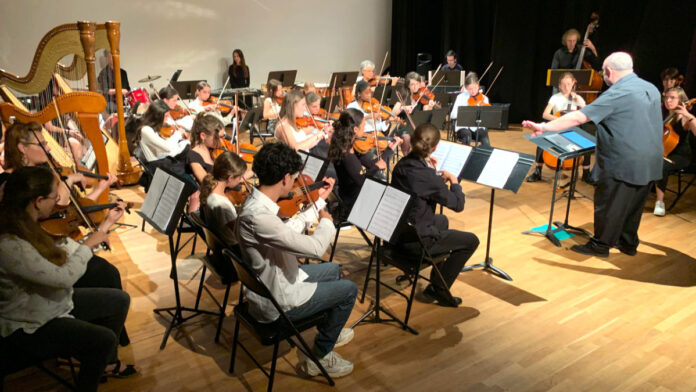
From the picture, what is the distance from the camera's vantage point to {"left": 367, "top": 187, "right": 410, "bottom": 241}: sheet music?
9.14 feet

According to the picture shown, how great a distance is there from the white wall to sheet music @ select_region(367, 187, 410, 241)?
794 cm

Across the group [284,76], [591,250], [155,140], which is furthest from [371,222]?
[284,76]

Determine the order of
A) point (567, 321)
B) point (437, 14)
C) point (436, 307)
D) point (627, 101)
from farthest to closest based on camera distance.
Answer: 1. point (437, 14)
2. point (627, 101)
3. point (436, 307)
4. point (567, 321)

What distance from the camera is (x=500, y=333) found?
3229 millimetres

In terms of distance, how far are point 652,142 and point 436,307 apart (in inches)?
80.5

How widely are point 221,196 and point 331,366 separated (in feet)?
3.82

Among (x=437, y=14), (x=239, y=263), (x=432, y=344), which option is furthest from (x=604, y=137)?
(x=437, y=14)

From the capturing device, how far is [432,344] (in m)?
3.13

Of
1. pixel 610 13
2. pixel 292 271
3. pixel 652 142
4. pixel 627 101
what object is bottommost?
pixel 292 271

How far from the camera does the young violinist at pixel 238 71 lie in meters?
10.0

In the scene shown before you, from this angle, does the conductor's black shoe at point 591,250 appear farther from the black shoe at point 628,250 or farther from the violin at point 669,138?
the violin at point 669,138

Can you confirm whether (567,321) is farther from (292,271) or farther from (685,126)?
(685,126)

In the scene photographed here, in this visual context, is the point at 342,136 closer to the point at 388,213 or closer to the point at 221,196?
the point at 221,196

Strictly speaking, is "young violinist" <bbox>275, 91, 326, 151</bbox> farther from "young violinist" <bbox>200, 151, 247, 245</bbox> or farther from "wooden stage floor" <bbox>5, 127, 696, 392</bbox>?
"young violinist" <bbox>200, 151, 247, 245</bbox>
